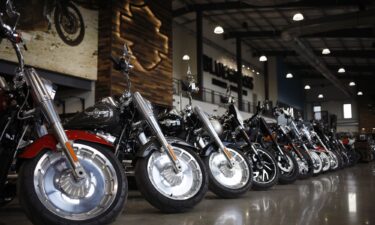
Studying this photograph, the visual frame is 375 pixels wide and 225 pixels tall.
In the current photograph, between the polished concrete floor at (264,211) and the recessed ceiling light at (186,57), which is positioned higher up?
the recessed ceiling light at (186,57)

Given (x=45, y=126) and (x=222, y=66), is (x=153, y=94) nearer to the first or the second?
(x=45, y=126)

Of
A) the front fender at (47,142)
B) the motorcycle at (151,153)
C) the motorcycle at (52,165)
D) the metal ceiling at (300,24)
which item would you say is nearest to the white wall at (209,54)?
the metal ceiling at (300,24)

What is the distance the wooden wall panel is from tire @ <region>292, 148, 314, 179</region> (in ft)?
15.2

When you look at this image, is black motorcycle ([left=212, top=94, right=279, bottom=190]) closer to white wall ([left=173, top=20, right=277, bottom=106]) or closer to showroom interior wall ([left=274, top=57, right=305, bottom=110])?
white wall ([left=173, top=20, right=277, bottom=106])

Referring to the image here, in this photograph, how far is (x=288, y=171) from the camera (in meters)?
6.16

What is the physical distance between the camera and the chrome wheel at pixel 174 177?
3.35m

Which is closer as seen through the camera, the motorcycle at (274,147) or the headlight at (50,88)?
the headlight at (50,88)

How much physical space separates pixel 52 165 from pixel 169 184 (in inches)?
44.0

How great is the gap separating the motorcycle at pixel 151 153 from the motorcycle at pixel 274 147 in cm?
271

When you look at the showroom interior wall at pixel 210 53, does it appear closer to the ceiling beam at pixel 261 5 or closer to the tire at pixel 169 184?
the ceiling beam at pixel 261 5

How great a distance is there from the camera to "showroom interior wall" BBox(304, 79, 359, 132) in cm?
3462

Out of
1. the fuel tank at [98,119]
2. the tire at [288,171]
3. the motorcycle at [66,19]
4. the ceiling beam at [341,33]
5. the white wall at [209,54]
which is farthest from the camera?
the white wall at [209,54]

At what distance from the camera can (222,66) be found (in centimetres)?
2077

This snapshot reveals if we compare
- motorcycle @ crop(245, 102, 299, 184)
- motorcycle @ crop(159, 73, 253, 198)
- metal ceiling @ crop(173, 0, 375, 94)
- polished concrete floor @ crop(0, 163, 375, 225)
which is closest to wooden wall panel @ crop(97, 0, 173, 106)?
metal ceiling @ crop(173, 0, 375, 94)
